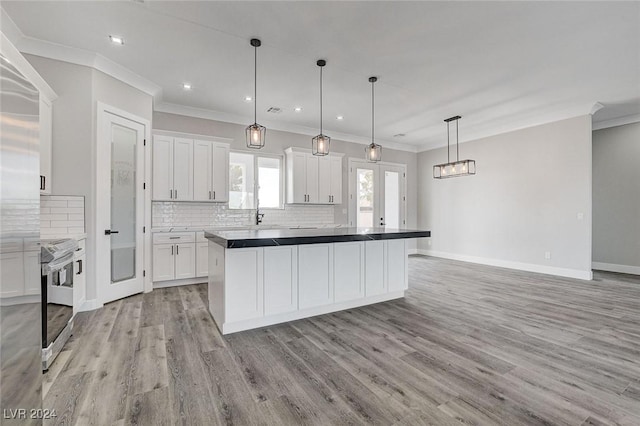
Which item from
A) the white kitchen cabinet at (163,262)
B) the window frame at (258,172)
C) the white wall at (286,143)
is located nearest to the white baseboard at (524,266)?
the white wall at (286,143)

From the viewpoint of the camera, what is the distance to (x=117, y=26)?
296cm

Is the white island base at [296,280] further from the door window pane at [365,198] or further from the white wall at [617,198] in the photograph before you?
the white wall at [617,198]

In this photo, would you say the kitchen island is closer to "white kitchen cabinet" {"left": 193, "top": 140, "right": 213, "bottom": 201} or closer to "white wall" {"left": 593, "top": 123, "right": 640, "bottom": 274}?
"white kitchen cabinet" {"left": 193, "top": 140, "right": 213, "bottom": 201}

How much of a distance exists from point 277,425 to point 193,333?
161 centimetres

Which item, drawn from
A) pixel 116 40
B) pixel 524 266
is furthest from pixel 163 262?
pixel 524 266

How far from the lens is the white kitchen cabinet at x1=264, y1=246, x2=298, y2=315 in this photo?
3039 mm

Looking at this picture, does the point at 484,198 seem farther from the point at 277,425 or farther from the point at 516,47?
the point at 277,425

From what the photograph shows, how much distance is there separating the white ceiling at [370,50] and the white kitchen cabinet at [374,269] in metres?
2.30

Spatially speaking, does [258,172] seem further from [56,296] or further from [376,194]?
[56,296]

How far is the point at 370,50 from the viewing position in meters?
3.37

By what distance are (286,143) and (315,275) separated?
3683 mm

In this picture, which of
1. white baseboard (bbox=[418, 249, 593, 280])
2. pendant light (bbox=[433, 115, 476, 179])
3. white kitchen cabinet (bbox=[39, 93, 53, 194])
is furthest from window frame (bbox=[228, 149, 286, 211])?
white baseboard (bbox=[418, 249, 593, 280])

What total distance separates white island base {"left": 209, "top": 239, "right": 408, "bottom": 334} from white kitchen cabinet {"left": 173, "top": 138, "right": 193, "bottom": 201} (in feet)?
6.12

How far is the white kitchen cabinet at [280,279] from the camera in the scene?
3039 millimetres
